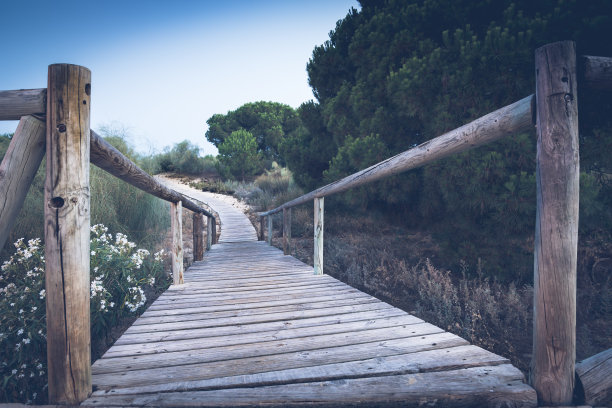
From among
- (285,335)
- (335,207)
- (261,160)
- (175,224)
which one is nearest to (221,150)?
(261,160)

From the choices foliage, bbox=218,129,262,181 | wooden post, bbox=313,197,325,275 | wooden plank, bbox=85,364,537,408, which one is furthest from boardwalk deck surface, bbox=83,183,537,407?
foliage, bbox=218,129,262,181

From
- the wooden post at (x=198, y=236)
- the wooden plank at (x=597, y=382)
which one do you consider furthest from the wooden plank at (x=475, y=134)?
the wooden post at (x=198, y=236)

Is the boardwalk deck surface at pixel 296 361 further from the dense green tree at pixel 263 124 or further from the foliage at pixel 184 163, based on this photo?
the foliage at pixel 184 163

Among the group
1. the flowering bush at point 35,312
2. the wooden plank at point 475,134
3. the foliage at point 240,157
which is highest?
the foliage at point 240,157

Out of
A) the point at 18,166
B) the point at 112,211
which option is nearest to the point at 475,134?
the point at 18,166

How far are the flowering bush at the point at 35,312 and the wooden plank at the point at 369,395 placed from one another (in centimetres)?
165

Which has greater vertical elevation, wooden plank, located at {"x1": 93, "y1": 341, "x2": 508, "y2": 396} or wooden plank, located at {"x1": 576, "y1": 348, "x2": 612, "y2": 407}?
wooden plank, located at {"x1": 576, "y1": 348, "x2": 612, "y2": 407}

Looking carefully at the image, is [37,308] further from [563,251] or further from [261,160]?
[261,160]

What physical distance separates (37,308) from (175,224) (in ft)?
3.88

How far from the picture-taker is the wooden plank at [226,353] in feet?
4.06

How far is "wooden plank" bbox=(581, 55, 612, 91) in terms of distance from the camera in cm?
99

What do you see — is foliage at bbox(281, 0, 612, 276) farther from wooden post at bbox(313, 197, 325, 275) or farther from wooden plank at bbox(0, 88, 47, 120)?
wooden plank at bbox(0, 88, 47, 120)

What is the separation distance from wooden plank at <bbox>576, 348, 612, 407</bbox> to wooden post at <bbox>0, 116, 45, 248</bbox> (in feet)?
6.79

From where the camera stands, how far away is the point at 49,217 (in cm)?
100
